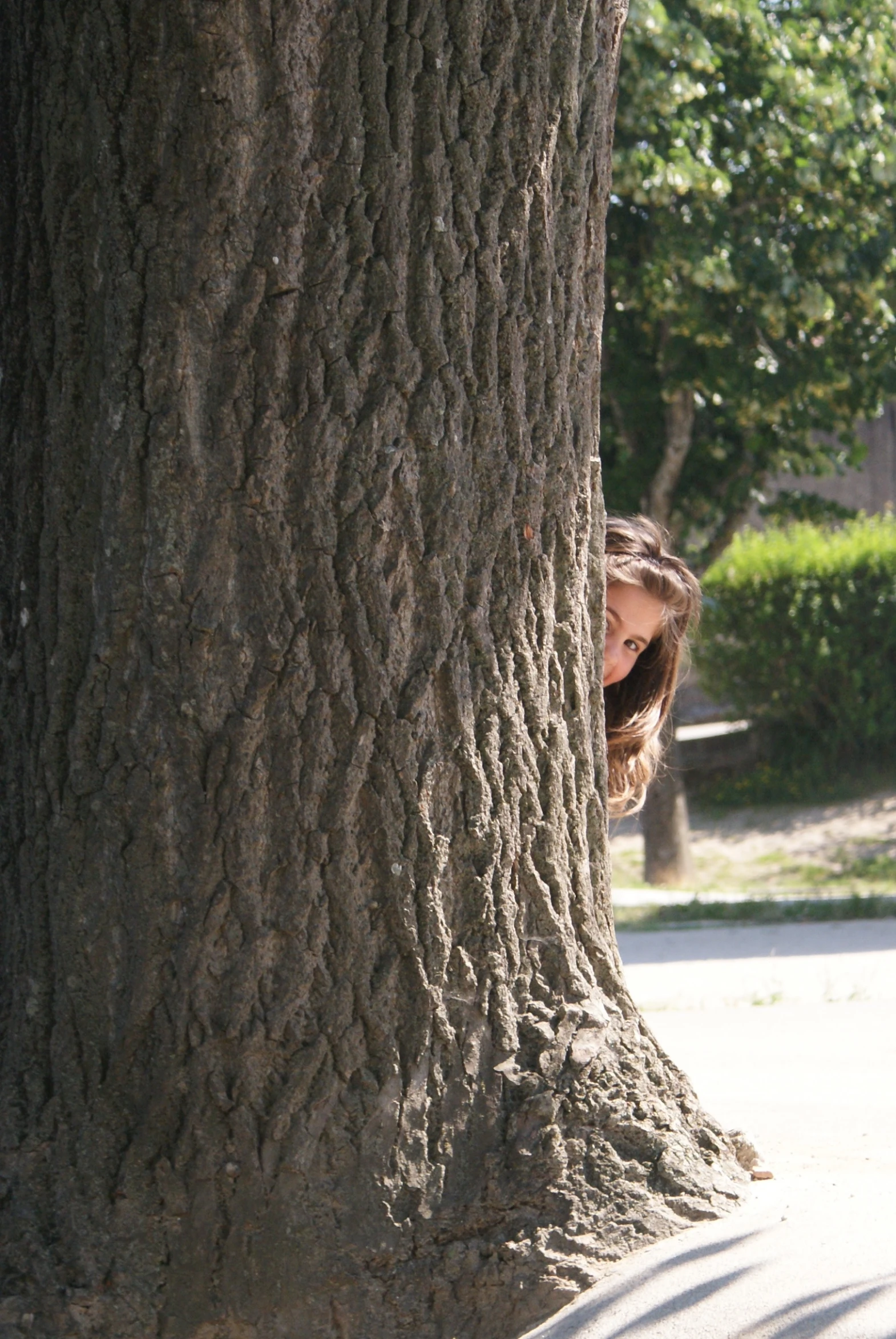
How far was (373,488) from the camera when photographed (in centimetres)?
229

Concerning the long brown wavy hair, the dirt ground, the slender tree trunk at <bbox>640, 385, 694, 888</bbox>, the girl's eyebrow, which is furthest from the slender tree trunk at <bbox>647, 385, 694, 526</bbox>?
the girl's eyebrow

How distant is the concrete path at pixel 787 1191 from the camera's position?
2.13 meters

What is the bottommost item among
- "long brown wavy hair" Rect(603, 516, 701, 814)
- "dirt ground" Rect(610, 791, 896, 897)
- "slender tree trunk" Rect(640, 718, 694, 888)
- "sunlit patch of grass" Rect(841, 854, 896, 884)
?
"dirt ground" Rect(610, 791, 896, 897)

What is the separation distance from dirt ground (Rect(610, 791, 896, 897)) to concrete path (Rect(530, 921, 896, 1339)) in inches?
285

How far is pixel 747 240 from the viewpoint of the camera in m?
9.73

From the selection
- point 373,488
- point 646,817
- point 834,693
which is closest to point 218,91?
point 373,488

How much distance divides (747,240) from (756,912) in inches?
176

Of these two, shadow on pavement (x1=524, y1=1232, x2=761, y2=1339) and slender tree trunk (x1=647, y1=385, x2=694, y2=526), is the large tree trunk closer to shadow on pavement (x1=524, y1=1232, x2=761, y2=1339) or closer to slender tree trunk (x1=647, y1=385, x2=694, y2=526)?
shadow on pavement (x1=524, y1=1232, x2=761, y2=1339)

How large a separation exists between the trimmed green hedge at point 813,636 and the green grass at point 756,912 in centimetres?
669

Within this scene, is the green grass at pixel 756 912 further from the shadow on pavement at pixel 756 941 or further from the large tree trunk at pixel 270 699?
the large tree trunk at pixel 270 699

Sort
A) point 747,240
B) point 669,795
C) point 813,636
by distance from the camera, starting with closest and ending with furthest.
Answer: point 747,240
point 669,795
point 813,636

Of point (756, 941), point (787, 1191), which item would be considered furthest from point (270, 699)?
point (756, 941)

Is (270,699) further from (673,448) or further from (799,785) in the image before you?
(799,785)

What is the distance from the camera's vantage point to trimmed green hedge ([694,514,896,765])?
15859mm
